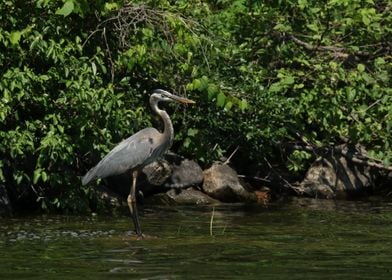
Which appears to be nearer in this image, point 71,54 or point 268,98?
point 71,54

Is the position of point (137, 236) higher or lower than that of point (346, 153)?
lower

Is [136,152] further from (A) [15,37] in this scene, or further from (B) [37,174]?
(A) [15,37]

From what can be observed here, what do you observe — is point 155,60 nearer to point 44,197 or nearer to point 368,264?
point 44,197

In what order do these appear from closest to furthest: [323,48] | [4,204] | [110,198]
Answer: [4,204] < [110,198] < [323,48]

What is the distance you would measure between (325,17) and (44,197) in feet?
18.1

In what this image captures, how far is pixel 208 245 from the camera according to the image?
33.8 feet

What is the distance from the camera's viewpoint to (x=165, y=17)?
1239 cm

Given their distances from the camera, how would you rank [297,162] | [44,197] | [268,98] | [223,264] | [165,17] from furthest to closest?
[297,162], [268,98], [44,197], [165,17], [223,264]

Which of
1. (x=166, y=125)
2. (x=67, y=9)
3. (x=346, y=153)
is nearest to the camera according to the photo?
(x=67, y=9)

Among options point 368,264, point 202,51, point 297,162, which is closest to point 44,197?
point 202,51

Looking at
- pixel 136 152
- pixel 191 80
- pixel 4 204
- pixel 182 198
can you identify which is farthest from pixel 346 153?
pixel 4 204

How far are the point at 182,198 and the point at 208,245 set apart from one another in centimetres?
530

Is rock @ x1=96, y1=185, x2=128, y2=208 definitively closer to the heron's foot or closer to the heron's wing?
the heron's wing

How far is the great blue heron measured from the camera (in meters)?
12.1
